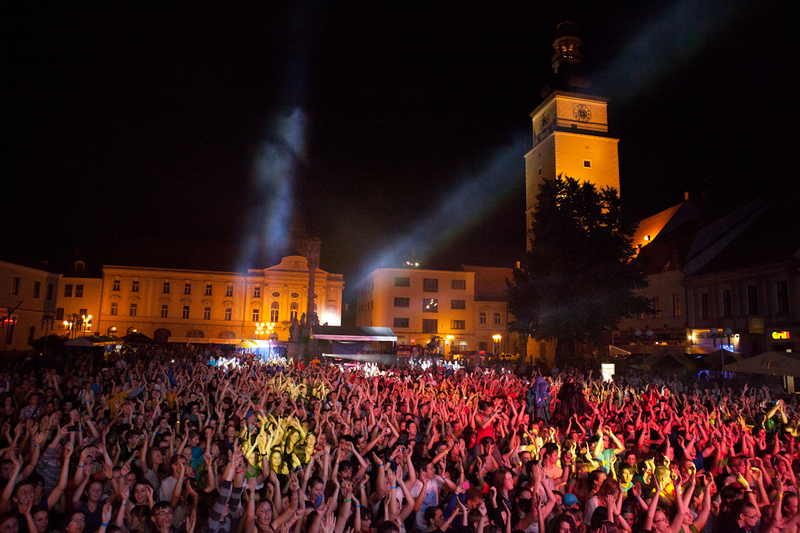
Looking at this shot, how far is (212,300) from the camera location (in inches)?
2510

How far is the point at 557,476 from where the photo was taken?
7.65m

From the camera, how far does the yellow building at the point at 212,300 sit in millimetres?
61719

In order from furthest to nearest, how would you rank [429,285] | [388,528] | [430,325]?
1. [429,285]
2. [430,325]
3. [388,528]

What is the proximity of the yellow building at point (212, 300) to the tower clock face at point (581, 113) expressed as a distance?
3056 centimetres

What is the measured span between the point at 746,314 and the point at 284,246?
51.2m

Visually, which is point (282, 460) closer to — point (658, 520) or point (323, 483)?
point (323, 483)

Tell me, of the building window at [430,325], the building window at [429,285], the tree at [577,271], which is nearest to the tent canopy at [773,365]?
the tree at [577,271]

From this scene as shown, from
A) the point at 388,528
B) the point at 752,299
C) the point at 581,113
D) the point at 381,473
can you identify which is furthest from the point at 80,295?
the point at 388,528

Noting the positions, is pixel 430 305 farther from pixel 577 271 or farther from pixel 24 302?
pixel 24 302

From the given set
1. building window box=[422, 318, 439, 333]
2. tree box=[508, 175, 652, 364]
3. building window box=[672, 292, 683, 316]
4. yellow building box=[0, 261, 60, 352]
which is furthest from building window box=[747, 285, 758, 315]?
yellow building box=[0, 261, 60, 352]

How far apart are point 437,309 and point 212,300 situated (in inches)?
968

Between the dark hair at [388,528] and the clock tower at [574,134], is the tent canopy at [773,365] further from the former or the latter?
the clock tower at [574,134]

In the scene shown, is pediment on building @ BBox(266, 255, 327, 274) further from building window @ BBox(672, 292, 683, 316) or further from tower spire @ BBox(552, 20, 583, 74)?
building window @ BBox(672, 292, 683, 316)

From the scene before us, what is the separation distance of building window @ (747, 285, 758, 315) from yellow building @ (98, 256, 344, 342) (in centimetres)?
4145
